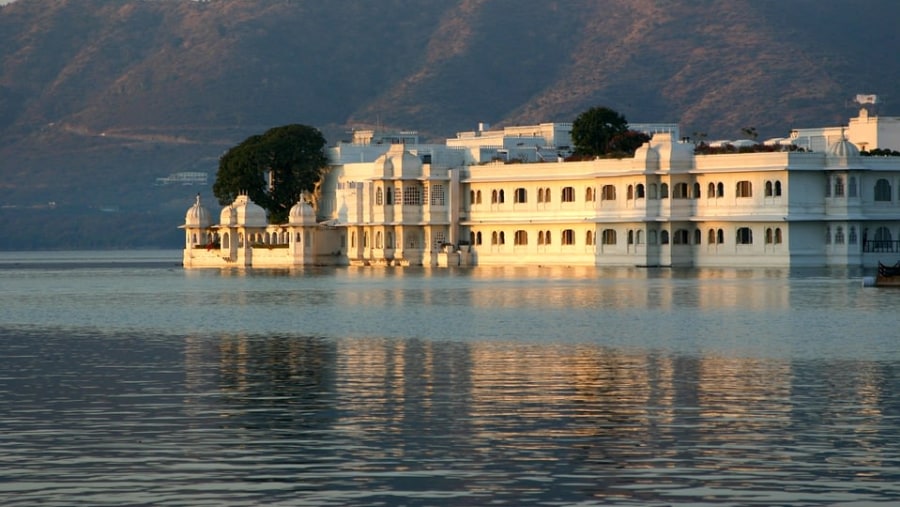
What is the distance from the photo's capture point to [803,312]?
174 feet

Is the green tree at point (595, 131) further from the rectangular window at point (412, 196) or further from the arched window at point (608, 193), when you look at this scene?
the arched window at point (608, 193)

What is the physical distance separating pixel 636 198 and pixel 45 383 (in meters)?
75.2

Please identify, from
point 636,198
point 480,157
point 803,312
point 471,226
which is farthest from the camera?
point 480,157

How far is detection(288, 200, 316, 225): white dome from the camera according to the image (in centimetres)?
12212

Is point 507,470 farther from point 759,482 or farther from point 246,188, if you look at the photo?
point 246,188

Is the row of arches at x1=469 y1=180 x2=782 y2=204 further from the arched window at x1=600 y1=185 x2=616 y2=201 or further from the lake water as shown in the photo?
the lake water

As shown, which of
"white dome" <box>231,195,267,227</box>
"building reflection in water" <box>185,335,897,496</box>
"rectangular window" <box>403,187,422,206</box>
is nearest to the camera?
"building reflection in water" <box>185,335,897,496</box>

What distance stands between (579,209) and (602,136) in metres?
18.6

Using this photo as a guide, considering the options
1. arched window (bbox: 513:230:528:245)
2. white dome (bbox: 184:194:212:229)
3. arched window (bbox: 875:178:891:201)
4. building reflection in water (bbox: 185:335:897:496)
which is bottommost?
building reflection in water (bbox: 185:335:897:496)

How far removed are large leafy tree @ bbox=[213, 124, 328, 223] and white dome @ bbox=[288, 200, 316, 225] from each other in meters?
6.00

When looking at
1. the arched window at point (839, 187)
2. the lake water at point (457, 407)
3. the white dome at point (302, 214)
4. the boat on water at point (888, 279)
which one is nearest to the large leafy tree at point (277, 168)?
the white dome at point (302, 214)

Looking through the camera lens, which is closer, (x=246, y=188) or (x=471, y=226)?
(x=471, y=226)

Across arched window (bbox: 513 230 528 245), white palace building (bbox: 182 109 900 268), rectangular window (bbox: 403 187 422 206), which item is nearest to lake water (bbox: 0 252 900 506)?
white palace building (bbox: 182 109 900 268)

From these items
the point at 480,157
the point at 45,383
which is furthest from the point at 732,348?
the point at 480,157
